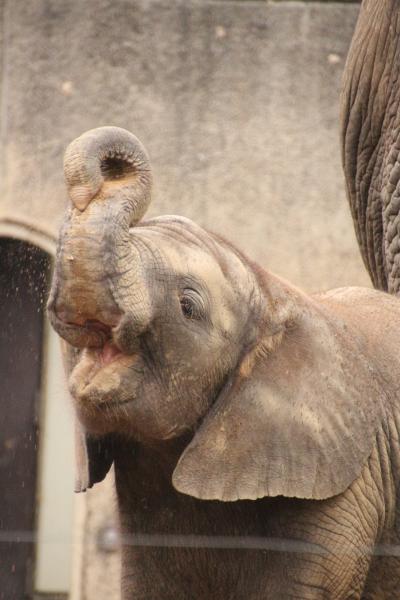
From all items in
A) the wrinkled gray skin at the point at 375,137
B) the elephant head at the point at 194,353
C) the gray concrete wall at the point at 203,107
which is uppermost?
the elephant head at the point at 194,353

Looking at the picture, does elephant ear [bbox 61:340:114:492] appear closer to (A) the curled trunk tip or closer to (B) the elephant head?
(B) the elephant head

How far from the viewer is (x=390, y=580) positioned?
2.69 m

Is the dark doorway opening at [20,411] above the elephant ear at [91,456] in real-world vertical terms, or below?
below

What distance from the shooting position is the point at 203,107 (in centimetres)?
618

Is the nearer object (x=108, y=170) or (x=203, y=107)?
(x=108, y=170)

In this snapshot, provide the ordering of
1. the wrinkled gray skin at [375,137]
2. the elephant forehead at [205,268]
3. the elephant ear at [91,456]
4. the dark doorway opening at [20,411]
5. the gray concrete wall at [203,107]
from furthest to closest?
the gray concrete wall at [203,107]
the dark doorway opening at [20,411]
the wrinkled gray skin at [375,137]
the elephant ear at [91,456]
the elephant forehead at [205,268]

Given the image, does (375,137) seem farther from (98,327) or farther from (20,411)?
(20,411)

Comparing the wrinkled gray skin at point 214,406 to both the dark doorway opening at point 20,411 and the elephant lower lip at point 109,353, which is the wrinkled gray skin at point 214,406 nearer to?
the elephant lower lip at point 109,353

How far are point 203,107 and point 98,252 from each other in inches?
157

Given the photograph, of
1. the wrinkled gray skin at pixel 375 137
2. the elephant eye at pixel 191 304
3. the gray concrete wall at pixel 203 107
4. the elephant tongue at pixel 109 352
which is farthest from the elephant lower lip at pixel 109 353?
the gray concrete wall at pixel 203 107

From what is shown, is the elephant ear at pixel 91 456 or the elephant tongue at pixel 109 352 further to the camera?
the elephant ear at pixel 91 456

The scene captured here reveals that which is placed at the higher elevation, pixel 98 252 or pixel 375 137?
pixel 98 252

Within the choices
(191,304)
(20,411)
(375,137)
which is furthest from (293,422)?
(20,411)

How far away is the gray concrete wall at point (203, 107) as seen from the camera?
242 inches
